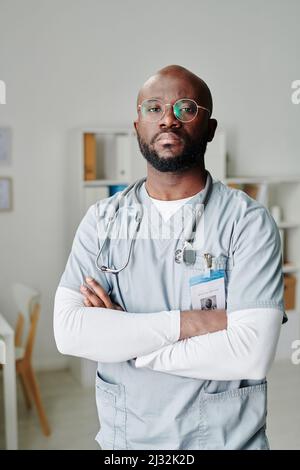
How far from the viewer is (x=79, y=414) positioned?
Answer: 10.3 ft

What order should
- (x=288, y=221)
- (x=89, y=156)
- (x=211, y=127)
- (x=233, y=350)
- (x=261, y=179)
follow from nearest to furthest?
(x=233, y=350), (x=211, y=127), (x=89, y=156), (x=261, y=179), (x=288, y=221)

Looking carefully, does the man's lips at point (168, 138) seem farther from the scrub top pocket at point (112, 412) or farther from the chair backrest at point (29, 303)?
the chair backrest at point (29, 303)

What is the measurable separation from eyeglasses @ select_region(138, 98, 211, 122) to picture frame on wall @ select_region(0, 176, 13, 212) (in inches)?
98.7

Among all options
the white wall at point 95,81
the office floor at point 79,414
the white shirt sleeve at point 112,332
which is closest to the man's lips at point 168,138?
the white shirt sleeve at point 112,332

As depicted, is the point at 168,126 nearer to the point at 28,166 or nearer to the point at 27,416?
the point at 27,416

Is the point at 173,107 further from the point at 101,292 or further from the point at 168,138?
the point at 101,292

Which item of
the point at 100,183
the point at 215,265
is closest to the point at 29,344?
the point at 100,183

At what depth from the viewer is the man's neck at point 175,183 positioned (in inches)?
52.4

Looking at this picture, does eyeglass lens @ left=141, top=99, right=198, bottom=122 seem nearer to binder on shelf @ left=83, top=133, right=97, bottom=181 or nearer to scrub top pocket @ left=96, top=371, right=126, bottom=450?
scrub top pocket @ left=96, top=371, right=126, bottom=450

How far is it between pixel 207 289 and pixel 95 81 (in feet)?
8.49

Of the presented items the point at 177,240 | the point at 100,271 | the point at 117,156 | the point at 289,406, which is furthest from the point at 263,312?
the point at 117,156

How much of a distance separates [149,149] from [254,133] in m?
2.75

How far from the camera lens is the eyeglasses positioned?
1262mm

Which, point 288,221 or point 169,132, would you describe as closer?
point 169,132
